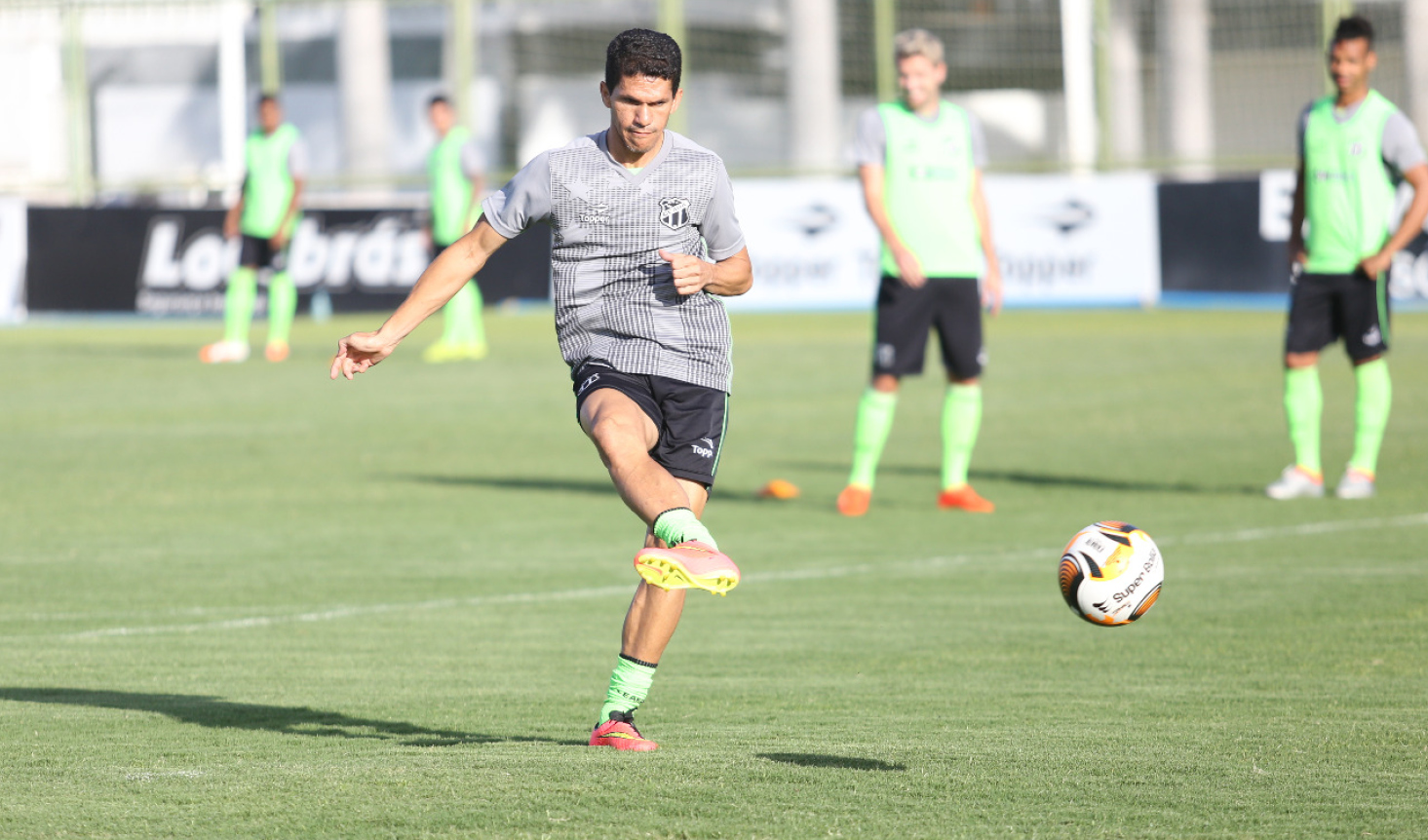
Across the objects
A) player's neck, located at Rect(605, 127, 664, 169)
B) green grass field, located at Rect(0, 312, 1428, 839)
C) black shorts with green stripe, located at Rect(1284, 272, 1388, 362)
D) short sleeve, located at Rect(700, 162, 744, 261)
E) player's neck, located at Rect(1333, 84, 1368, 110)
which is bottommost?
green grass field, located at Rect(0, 312, 1428, 839)

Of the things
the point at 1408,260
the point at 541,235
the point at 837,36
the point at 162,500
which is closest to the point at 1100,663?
the point at 162,500

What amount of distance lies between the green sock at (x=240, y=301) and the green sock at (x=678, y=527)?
15.8 meters

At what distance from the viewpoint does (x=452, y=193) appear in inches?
818

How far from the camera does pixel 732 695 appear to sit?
644 centimetres

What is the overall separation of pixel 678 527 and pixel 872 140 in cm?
654

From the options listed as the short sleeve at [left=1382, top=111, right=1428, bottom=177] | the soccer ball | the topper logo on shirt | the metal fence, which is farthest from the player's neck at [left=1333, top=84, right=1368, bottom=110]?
the metal fence

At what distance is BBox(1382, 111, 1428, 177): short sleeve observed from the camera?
11.2 meters

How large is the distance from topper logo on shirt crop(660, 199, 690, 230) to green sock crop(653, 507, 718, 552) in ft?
3.11

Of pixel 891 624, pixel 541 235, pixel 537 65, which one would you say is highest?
pixel 537 65

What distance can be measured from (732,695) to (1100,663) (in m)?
1.41

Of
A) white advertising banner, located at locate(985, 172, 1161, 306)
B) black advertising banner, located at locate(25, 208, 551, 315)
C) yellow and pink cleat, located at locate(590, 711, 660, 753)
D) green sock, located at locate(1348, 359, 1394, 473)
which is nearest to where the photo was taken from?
yellow and pink cleat, located at locate(590, 711, 660, 753)

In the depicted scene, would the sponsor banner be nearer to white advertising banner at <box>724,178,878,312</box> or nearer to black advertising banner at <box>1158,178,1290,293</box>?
black advertising banner at <box>1158,178,1290,293</box>

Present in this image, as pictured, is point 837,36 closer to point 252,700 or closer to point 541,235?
point 541,235

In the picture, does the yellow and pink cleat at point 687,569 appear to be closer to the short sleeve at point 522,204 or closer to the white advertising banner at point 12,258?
the short sleeve at point 522,204
